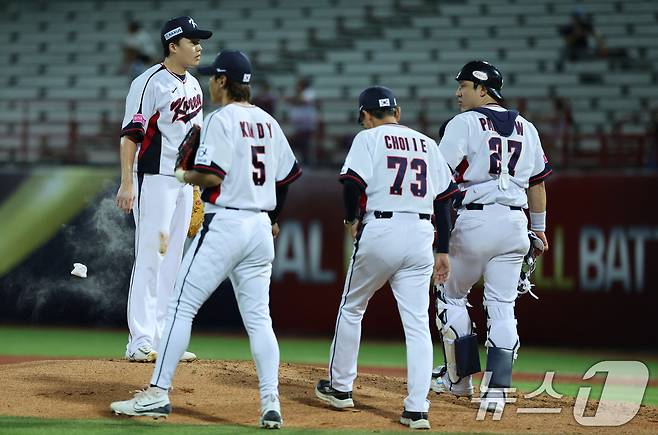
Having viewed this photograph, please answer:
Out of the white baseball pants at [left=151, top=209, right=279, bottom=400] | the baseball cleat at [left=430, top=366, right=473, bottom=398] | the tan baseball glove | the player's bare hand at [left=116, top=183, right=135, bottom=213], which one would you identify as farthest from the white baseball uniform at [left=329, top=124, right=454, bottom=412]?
the tan baseball glove

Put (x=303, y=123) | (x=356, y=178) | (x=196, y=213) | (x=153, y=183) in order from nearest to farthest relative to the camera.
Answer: (x=356, y=178), (x=153, y=183), (x=196, y=213), (x=303, y=123)

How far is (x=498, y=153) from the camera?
24.2 ft

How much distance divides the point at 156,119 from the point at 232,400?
7.01 ft

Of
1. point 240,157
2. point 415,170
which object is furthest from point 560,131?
point 240,157

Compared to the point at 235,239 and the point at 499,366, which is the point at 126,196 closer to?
the point at 235,239

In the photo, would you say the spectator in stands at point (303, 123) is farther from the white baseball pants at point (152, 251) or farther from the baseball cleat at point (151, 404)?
the baseball cleat at point (151, 404)

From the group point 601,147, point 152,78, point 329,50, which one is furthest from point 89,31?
point 152,78

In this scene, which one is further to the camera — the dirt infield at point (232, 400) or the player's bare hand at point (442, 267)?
the player's bare hand at point (442, 267)

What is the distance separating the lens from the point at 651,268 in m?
13.1

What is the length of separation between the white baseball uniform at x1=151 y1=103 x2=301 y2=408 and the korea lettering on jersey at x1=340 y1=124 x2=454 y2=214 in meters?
0.61

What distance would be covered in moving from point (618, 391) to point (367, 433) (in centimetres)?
379

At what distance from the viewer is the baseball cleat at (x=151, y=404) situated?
633cm

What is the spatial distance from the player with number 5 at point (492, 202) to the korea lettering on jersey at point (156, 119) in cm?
196

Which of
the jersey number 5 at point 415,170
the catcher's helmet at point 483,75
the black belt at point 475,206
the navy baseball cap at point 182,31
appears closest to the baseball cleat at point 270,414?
the jersey number 5 at point 415,170
